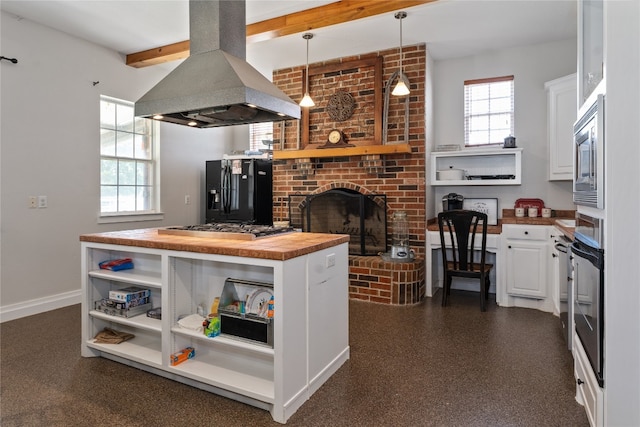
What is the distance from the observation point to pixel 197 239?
245cm

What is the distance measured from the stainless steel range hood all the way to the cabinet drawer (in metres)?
2.46

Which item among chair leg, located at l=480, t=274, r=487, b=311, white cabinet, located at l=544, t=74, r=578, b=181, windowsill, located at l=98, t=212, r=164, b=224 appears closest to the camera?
chair leg, located at l=480, t=274, r=487, b=311

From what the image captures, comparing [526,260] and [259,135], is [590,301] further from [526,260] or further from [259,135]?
[259,135]

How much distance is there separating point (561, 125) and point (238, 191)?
384 centimetres

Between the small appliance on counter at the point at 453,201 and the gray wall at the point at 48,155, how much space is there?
3.75 meters

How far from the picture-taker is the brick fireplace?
4.18 metres

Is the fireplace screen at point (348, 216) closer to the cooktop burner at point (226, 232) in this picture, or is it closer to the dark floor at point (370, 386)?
the dark floor at point (370, 386)

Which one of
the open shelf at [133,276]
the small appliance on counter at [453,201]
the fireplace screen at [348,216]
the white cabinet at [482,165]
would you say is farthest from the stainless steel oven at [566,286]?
the open shelf at [133,276]

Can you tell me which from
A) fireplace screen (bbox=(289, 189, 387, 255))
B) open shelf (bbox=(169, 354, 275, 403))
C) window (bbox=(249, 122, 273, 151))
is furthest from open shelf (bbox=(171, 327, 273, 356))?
window (bbox=(249, 122, 273, 151))

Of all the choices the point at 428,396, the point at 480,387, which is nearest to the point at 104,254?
the point at 428,396

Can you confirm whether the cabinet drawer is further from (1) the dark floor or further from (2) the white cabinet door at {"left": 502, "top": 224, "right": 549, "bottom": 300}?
(1) the dark floor

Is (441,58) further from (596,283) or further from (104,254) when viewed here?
(104,254)

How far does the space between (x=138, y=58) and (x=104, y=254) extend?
8.96ft

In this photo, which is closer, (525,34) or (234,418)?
(234,418)
